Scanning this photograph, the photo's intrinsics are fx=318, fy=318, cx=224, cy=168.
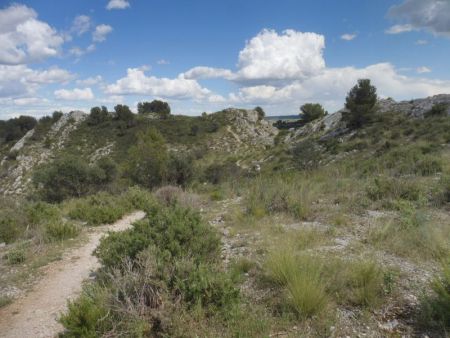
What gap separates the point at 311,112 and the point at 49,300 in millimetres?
51793

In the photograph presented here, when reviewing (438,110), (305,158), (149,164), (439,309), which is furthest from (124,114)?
(439,309)

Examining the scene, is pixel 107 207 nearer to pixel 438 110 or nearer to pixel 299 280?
pixel 299 280

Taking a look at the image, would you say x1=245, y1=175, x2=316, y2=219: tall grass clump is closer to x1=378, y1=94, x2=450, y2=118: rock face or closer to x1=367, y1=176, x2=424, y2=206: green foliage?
x1=367, y1=176, x2=424, y2=206: green foliage

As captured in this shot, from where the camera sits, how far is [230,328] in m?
3.26

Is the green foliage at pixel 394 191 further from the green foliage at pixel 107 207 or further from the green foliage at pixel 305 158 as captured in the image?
the green foliage at pixel 305 158

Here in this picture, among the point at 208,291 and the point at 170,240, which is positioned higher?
the point at 170,240

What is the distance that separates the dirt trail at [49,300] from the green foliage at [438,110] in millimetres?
28048

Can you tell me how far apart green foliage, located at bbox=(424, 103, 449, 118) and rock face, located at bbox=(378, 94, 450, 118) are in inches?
10.5

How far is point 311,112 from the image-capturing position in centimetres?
5256

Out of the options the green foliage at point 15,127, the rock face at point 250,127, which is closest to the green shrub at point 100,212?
the rock face at point 250,127

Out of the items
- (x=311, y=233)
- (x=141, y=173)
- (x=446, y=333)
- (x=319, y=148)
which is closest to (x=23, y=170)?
(x=141, y=173)

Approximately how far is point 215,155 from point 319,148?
57.8 ft

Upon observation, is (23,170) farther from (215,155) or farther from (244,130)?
(244,130)

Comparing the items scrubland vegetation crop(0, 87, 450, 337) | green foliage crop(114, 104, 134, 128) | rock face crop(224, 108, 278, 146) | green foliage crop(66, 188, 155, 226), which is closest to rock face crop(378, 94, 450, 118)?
rock face crop(224, 108, 278, 146)
